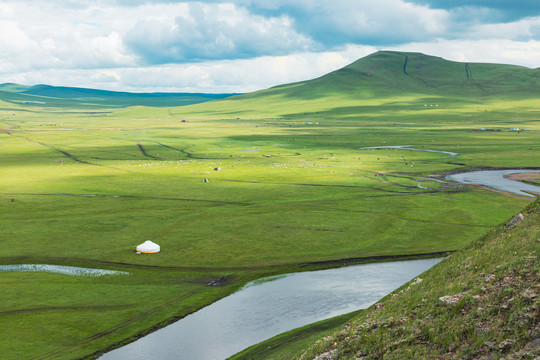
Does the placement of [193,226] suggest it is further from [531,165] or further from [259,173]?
[531,165]

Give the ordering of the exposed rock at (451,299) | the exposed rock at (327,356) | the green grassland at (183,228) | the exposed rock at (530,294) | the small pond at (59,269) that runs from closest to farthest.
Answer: the exposed rock at (530,294) < the exposed rock at (451,299) < the exposed rock at (327,356) < the green grassland at (183,228) < the small pond at (59,269)

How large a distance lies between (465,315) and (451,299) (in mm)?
1767

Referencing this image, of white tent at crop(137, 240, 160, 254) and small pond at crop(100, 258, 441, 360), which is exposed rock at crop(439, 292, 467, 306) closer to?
small pond at crop(100, 258, 441, 360)

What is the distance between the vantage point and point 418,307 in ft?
94.2

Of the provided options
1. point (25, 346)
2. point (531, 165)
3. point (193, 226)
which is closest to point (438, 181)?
point (531, 165)

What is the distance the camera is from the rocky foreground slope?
23031 millimetres

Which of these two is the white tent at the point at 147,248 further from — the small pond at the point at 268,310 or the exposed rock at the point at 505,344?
the exposed rock at the point at 505,344

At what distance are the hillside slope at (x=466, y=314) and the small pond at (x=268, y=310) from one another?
47.5 ft

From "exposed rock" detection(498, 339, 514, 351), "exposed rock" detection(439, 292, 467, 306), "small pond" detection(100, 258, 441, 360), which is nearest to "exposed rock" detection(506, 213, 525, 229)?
"exposed rock" detection(439, 292, 467, 306)

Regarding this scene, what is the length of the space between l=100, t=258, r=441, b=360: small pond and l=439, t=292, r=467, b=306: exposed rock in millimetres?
20336

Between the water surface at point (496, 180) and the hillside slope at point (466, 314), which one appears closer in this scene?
the hillside slope at point (466, 314)

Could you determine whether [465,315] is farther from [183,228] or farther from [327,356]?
[183,228]

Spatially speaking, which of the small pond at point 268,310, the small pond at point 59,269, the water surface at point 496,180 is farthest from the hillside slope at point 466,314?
the water surface at point 496,180

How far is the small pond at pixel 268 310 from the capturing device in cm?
4259
